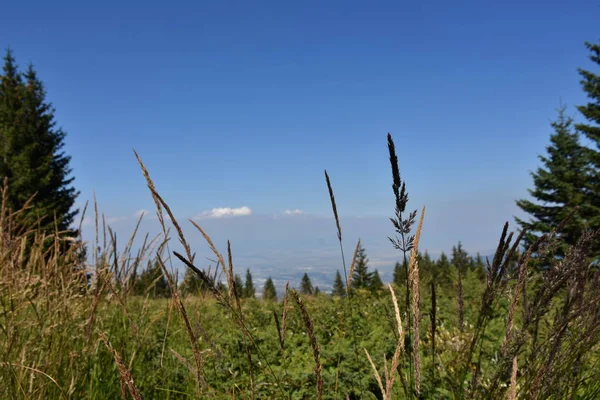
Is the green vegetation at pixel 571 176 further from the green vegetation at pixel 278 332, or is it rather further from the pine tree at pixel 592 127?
the green vegetation at pixel 278 332

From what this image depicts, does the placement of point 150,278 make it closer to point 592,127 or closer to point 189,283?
point 189,283

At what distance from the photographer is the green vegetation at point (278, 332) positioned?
107 cm

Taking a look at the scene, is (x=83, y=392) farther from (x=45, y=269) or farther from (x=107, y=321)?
(x=107, y=321)

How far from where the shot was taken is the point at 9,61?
2769 cm

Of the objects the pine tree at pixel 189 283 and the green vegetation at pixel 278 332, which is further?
the pine tree at pixel 189 283

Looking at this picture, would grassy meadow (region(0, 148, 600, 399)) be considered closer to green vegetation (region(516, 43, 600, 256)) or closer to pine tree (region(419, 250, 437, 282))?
pine tree (region(419, 250, 437, 282))

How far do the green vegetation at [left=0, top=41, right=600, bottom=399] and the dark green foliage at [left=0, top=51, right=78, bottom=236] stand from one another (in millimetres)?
24908

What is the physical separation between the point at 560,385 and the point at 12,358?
240cm

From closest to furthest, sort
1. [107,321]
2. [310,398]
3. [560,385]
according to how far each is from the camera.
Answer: [560,385] < [310,398] < [107,321]

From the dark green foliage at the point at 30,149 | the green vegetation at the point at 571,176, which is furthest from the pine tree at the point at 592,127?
the dark green foliage at the point at 30,149

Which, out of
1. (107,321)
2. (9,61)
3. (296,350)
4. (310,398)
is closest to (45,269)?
(107,321)

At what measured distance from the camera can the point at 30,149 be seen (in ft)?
83.7

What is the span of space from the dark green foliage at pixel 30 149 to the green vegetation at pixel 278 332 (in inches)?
981

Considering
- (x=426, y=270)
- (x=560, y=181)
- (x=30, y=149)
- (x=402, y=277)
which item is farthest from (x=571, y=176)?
(x=30, y=149)
